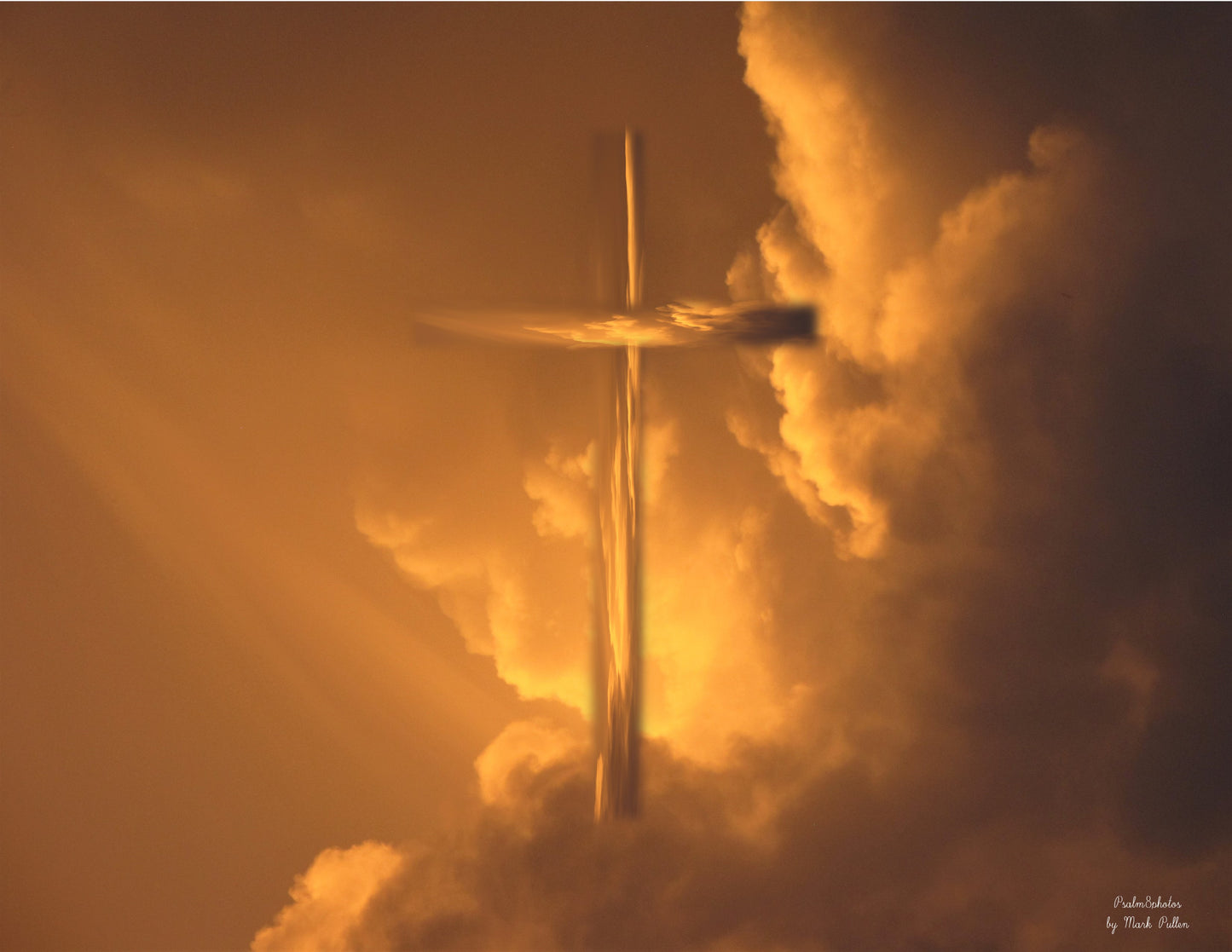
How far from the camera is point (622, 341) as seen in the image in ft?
9.71

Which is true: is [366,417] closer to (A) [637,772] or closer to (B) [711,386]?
(B) [711,386]

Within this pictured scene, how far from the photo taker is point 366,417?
3.16 m

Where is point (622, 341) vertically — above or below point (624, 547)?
above

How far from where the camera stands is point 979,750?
3.03 meters

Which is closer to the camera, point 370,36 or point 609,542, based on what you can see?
point 609,542

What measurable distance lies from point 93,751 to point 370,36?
276 centimetres

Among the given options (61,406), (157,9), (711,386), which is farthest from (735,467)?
(157,9)

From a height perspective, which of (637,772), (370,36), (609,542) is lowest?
(637,772)

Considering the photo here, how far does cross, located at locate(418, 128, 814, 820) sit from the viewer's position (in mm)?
2938

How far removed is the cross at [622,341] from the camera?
9.64 ft

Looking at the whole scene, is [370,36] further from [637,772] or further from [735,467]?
[637,772]

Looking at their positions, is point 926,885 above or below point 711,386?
below

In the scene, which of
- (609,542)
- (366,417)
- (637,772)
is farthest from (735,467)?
(366,417)

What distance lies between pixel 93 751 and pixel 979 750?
3131mm
